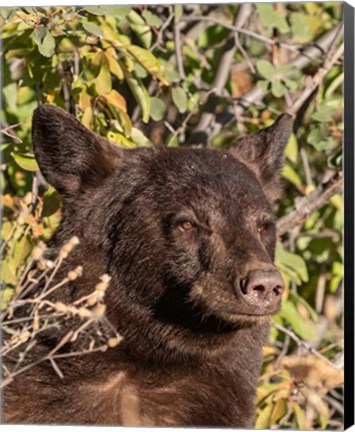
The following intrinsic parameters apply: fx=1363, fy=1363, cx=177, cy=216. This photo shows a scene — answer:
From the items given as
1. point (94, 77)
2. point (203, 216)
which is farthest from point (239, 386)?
point (94, 77)

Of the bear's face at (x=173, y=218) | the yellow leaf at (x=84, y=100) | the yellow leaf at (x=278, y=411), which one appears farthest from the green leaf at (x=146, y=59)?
the yellow leaf at (x=278, y=411)

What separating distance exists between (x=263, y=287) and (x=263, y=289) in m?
0.01

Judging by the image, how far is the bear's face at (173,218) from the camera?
5125 millimetres

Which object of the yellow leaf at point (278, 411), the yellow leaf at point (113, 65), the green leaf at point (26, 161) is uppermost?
the yellow leaf at point (113, 65)

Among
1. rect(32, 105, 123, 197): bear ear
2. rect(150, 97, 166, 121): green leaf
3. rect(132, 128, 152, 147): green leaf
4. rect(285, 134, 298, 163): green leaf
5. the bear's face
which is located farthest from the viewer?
rect(285, 134, 298, 163): green leaf

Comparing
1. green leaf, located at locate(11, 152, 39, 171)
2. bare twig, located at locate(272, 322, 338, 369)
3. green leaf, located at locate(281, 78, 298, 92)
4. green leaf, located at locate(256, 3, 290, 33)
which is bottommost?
bare twig, located at locate(272, 322, 338, 369)

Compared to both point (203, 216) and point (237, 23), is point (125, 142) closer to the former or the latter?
point (203, 216)

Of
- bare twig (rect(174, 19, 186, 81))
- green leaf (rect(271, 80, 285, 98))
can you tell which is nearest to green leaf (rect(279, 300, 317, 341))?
green leaf (rect(271, 80, 285, 98))

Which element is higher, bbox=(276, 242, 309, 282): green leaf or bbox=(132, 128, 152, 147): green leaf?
bbox=(132, 128, 152, 147): green leaf

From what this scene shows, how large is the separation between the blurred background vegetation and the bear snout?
43.7 inches

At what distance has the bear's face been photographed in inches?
202

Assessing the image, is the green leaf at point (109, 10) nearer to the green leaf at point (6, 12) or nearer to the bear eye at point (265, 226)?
the green leaf at point (6, 12)

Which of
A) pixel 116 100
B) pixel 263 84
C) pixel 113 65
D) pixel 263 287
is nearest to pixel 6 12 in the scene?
pixel 113 65

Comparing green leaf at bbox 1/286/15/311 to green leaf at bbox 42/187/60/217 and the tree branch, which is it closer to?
green leaf at bbox 42/187/60/217
